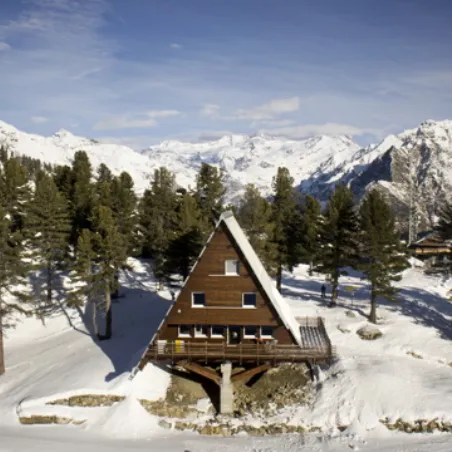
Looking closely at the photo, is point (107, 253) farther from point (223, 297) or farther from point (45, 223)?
point (223, 297)

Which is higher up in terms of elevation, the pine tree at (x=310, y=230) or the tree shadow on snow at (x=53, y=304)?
the pine tree at (x=310, y=230)

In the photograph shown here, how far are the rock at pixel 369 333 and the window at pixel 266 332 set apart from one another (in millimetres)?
10093

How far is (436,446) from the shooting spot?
74.8ft

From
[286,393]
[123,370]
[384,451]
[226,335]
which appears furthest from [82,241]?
[384,451]

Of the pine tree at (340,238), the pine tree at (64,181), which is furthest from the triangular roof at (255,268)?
the pine tree at (64,181)

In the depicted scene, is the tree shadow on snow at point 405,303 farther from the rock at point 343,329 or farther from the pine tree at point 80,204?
the pine tree at point 80,204

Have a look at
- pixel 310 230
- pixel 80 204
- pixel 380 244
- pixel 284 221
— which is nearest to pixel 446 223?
pixel 380 244

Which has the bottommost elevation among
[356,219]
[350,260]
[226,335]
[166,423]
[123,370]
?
[166,423]

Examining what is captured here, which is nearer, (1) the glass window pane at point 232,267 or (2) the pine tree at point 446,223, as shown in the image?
(1) the glass window pane at point 232,267

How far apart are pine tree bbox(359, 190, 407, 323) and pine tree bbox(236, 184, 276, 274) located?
9.39 metres

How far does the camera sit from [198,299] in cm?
2958

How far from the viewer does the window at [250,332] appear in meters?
29.7

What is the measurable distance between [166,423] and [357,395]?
1159 centimetres

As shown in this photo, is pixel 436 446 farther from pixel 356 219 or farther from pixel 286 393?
pixel 356 219
